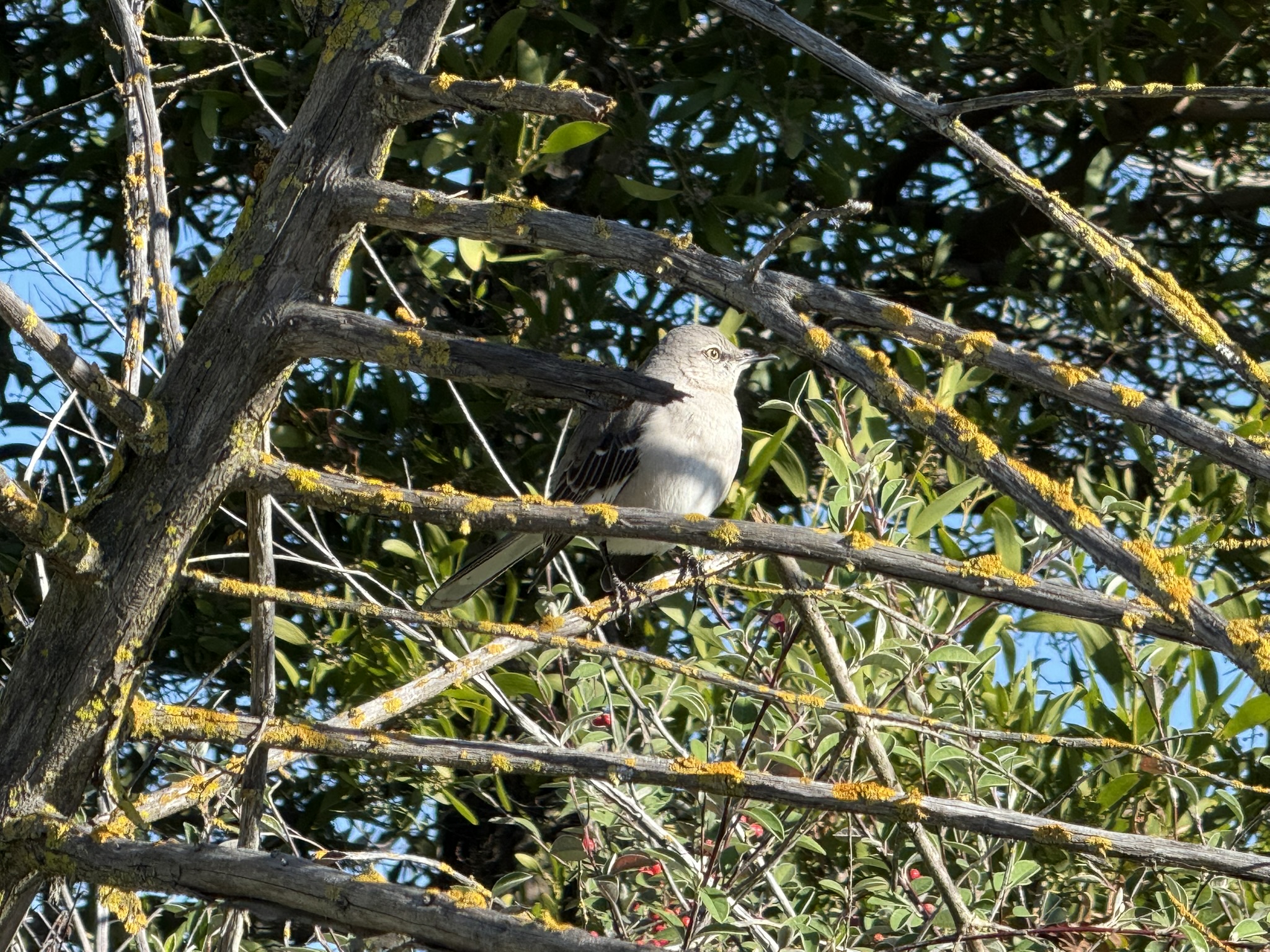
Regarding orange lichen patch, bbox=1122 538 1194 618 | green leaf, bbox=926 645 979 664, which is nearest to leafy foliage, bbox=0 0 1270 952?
green leaf, bbox=926 645 979 664

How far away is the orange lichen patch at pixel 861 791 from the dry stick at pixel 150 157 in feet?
3.81

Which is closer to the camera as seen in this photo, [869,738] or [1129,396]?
[1129,396]

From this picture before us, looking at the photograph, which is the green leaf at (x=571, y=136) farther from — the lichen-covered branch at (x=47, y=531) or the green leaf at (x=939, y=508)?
the lichen-covered branch at (x=47, y=531)

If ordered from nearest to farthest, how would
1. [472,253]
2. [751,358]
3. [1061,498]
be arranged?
[1061,498] → [472,253] → [751,358]

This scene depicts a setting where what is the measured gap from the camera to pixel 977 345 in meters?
1.59

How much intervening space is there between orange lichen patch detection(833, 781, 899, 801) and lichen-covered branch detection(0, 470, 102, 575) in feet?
3.29

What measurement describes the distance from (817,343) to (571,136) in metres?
1.28

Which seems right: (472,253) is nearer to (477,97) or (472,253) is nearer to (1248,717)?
(477,97)

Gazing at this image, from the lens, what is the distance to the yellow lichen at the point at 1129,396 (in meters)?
1.52

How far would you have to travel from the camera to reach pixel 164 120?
4.17 metres

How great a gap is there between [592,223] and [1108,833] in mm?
963

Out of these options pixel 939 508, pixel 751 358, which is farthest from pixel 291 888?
pixel 751 358

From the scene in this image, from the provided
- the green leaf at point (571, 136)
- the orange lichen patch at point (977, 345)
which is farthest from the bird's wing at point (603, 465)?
the orange lichen patch at point (977, 345)

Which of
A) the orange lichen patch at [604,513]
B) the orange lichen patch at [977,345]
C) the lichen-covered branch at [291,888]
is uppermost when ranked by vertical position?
the orange lichen patch at [977,345]
